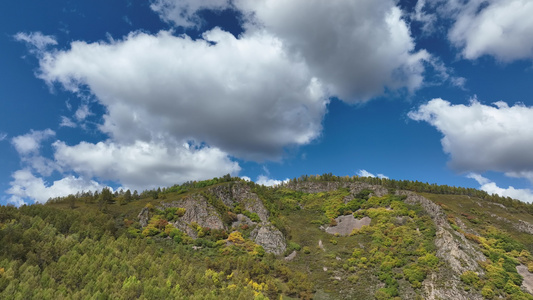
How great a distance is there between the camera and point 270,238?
8150cm

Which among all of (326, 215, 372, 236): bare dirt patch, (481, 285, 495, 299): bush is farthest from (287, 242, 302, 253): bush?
(481, 285, 495, 299): bush

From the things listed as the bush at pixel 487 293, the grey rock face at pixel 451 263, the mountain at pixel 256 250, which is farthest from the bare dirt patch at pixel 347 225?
the bush at pixel 487 293

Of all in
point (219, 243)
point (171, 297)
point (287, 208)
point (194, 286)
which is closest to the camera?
point (171, 297)

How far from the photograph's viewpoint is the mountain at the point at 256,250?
1907 inches

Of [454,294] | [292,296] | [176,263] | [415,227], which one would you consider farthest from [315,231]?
[176,263]

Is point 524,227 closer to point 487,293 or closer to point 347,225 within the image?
point 487,293

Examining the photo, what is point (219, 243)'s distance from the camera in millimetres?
77000

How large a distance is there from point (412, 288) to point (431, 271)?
702 centimetres

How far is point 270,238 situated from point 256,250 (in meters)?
6.80

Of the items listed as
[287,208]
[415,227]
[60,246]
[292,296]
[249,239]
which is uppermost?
[287,208]

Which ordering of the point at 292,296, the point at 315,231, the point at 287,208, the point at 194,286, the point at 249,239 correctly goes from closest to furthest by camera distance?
the point at 194,286 → the point at 292,296 → the point at 249,239 → the point at 315,231 → the point at 287,208

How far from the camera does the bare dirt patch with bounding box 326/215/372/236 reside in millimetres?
96062

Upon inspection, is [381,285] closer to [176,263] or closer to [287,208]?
[176,263]

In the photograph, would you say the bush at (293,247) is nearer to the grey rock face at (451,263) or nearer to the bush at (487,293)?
the grey rock face at (451,263)
